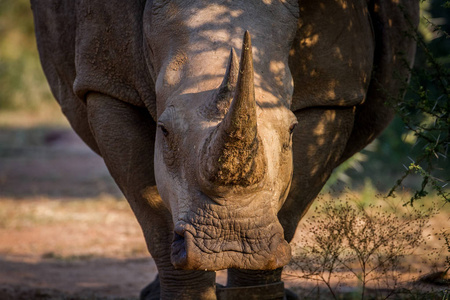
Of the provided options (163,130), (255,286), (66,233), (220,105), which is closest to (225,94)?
(220,105)

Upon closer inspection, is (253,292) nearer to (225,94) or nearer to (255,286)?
(255,286)

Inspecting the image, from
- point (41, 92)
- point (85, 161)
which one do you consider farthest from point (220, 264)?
point (41, 92)

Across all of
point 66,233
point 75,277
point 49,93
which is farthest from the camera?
point 49,93

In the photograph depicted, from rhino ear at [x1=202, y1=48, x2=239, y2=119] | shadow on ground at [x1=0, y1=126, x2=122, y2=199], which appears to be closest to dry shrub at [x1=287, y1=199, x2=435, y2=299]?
rhino ear at [x1=202, y1=48, x2=239, y2=119]

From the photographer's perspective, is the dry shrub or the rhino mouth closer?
the rhino mouth

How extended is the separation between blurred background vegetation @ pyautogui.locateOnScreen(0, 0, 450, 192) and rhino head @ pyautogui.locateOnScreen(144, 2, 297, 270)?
5337mm

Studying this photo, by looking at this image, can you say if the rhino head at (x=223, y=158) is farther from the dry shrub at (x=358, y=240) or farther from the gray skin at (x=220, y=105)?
the dry shrub at (x=358, y=240)

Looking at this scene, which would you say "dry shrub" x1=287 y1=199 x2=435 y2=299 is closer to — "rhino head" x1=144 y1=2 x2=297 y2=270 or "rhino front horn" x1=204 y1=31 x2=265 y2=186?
"rhino head" x1=144 y1=2 x2=297 y2=270

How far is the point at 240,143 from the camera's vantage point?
3.09 m

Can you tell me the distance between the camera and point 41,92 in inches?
807

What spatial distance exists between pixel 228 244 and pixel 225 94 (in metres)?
0.67

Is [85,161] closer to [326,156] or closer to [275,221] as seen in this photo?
[326,156]

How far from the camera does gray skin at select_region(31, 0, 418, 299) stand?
3240 millimetres

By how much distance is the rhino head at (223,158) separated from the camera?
3.10 m
